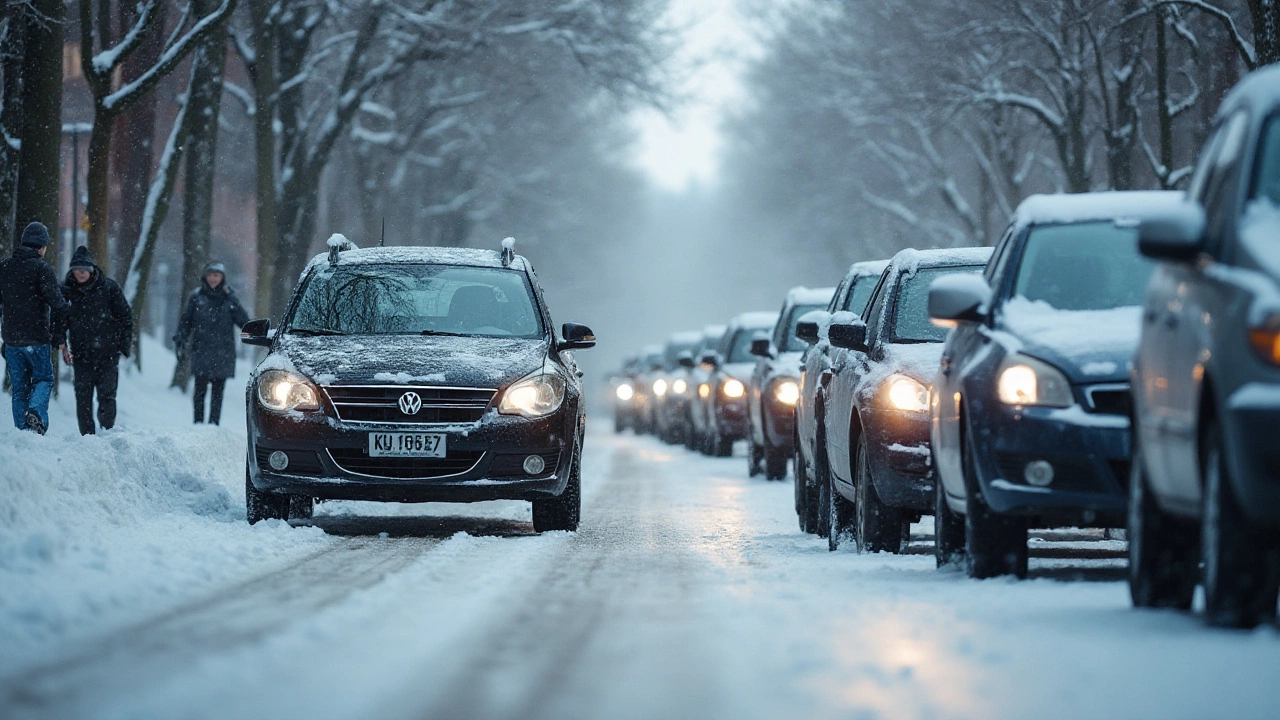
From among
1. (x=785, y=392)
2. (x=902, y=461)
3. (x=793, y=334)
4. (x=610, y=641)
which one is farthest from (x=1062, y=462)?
(x=793, y=334)

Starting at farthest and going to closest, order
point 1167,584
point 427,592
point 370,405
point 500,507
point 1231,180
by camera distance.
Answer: point 500,507
point 370,405
point 427,592
point 1167,584
point 1231,180

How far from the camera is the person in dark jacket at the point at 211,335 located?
70.7ft

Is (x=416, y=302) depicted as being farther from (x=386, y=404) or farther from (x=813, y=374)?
(x=813, y=374)

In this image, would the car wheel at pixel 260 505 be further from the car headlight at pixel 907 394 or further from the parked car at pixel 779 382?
the parked car at pixel 779 382

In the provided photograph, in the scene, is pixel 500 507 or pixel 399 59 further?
pixel 399 59

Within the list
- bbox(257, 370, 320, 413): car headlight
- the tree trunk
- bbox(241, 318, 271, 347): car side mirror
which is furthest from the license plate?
the tree trunk

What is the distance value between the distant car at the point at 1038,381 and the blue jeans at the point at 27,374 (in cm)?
935

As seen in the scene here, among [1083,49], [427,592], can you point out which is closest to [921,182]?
[1083,49]

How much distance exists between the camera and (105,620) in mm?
7207

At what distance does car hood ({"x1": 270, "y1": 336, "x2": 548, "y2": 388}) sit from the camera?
38.9ft

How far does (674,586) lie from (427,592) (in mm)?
1152

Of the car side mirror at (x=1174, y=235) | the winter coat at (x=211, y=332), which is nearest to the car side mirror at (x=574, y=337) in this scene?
the car side mirror at (x=1174, y=235)

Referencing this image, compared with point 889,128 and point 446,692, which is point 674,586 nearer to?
point 446,692

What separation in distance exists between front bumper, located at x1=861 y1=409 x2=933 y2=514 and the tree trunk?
10.7 meters
